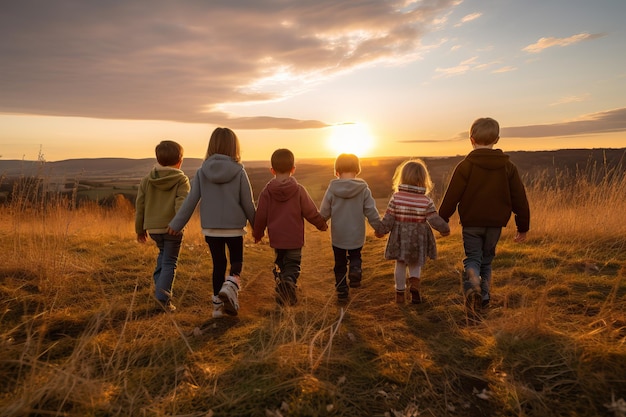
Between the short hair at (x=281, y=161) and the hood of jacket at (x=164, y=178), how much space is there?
47.4 inches

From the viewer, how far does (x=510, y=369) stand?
299 centimetres

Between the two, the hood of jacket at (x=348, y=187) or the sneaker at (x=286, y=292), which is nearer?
the sneaker at (x=286, y=292)

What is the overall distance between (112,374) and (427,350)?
8.25ft

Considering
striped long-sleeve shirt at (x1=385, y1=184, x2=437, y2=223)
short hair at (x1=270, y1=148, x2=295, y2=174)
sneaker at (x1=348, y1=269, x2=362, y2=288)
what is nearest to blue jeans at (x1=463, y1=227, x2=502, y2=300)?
striped long-sleeve shirt at (x1=385, y1=184, x2=437, y2=223)

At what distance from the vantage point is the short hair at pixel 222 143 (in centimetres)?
468

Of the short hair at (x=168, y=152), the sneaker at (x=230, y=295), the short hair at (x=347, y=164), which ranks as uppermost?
the short hair at (x=168, y=152)

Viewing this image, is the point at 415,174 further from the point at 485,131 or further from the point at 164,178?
the point at 164,178

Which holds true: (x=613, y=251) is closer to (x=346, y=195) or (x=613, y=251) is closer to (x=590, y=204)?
(x=590, y=204)

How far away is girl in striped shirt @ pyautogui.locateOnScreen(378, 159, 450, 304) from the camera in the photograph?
16.0ft

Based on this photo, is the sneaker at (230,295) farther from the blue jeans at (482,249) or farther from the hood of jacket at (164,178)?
the blue jeans at (482,249)

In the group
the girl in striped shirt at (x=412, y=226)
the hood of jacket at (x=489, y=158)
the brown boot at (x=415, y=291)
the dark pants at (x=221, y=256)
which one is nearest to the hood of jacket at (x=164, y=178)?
the dark pants at (x=221, y=256)

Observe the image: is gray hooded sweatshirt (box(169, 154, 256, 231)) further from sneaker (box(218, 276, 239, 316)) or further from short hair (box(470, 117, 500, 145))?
short hair (box(470, 117, 500, 145))

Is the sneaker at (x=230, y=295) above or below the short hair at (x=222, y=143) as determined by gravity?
below

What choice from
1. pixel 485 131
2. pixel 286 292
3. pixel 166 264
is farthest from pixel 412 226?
pixel 166 264
